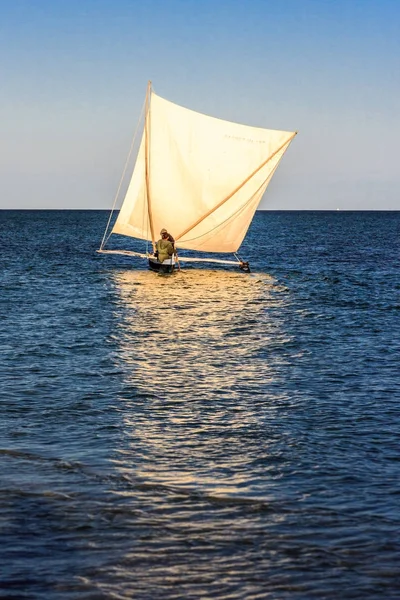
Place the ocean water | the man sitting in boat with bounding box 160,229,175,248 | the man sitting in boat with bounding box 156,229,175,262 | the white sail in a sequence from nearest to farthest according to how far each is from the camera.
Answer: the ocean water, the man sitting in boat with bounding box 160,229,175,248, the man sitting in boat with bounding box 156,229,175,262, the white sail

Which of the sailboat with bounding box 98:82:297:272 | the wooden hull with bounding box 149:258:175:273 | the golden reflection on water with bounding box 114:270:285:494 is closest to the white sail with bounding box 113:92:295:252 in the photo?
the sailboat with bounding box 98:82:297:272

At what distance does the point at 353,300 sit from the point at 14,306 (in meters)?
18.0

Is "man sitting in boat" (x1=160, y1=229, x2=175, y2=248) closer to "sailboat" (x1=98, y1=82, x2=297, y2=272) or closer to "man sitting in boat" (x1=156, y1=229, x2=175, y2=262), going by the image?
"man sitting in boat" (x1=156, y1=229, x2=175, y2=262)

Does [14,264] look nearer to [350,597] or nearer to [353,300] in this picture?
[353,300]

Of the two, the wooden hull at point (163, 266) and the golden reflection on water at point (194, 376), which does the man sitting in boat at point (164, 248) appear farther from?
the golden reflection on water at point (194, 376)

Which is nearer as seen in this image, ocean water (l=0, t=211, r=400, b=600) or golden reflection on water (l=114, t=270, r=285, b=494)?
ocean water (l=0, t=211, r=400, b=600)

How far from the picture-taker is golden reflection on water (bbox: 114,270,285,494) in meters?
14.6

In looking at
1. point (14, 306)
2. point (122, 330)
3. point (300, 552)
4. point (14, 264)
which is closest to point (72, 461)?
point (300, 552)

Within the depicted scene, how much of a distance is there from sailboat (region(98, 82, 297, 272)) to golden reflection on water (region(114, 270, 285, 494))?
362 inches

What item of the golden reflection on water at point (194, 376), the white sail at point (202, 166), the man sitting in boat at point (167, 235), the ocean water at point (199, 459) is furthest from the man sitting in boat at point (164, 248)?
the ocean water at point (199, 459)

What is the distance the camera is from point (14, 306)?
4053 cm

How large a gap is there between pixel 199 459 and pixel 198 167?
40.9 meters

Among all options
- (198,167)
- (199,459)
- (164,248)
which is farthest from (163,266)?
(199,459)

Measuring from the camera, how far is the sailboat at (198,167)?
176 feet
